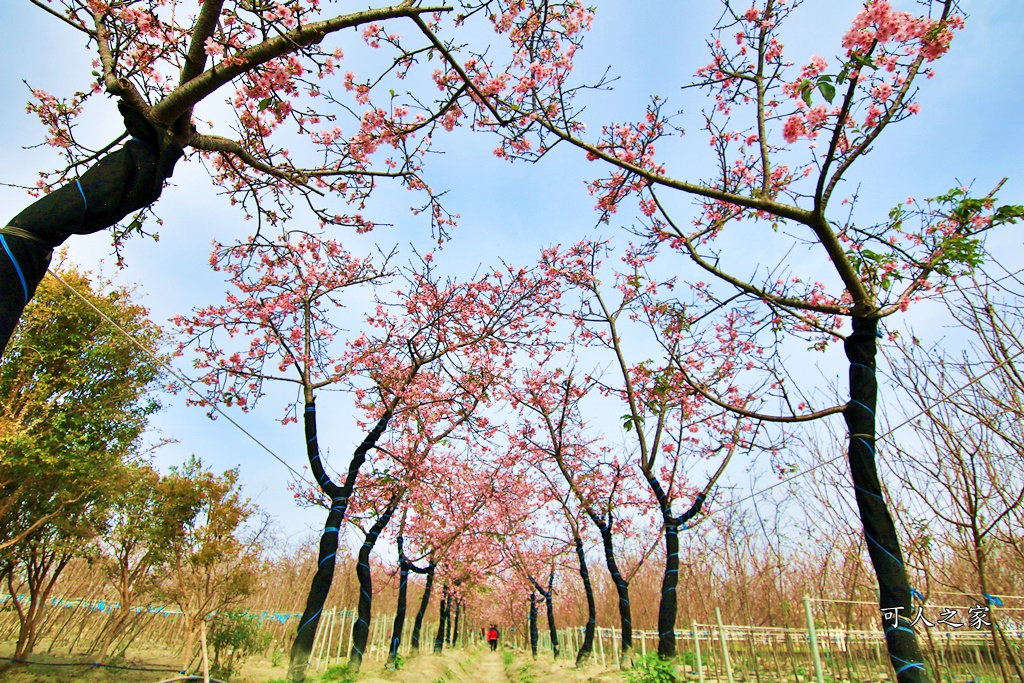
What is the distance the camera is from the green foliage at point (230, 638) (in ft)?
38.3

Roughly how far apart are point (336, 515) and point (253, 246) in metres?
4.72

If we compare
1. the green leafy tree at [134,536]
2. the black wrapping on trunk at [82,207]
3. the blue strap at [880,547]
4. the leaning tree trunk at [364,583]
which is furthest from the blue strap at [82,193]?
the green leafy tree at [134,536]

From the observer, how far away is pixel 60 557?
12.4m

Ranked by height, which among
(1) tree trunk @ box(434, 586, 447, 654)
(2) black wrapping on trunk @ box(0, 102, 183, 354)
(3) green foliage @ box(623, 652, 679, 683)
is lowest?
(1) tree trunk @ box(434, 586, 447, 654)

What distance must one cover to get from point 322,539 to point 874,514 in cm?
767

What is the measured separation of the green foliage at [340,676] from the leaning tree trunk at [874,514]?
824 cm

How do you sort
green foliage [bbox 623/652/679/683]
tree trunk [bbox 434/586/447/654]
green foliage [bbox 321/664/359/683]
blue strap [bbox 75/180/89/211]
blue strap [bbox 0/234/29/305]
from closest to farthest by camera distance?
blue strap [bbox 0/234/29/305]
blue strap [bbox 75/180/89/211]
green foliage [bbox 623/652/679/683]
green foliage [bbox 321/664/359/683]
tree trunk [bbox 434/586/447/654]

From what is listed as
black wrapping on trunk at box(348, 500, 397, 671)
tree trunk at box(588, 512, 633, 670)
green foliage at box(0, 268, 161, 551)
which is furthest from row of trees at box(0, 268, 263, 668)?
tree trunk at box(588, 512, 633, 670)

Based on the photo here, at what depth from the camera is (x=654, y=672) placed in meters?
7.64

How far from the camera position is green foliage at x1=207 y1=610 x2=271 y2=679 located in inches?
460

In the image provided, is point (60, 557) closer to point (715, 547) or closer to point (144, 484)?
Answer: point (144, 484)

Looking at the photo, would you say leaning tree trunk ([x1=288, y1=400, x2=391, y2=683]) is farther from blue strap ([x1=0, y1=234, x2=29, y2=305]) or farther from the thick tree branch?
the thick tree branch

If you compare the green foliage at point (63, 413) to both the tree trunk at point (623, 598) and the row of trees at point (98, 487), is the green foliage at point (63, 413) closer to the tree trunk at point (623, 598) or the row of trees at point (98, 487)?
the row of trees at point (98, 487)

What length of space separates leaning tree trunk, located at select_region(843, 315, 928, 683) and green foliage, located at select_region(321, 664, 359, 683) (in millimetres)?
8239
